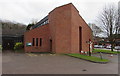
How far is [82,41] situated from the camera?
2392 centimetres

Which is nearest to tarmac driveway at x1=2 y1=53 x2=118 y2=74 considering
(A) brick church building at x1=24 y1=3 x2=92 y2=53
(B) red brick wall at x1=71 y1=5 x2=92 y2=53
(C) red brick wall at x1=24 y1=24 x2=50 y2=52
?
(A) brick church building at x1=24 y1=3 x2=92 y2=53

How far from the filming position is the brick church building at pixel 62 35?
21.3 metres

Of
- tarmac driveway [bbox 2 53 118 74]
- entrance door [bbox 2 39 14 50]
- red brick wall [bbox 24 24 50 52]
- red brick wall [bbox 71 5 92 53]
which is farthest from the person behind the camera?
entrance door [bbox 2 39 14 50]

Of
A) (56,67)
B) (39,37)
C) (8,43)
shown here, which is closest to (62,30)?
(39,37)

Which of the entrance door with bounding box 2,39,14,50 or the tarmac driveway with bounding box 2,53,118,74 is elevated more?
the entrance door with bounding box 2,39,14,50

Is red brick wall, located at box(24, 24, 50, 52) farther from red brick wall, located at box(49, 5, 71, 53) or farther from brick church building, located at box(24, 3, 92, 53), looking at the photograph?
red brick wall, located at box(49, 5, 71, 53)

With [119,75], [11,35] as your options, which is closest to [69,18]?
[119,75]

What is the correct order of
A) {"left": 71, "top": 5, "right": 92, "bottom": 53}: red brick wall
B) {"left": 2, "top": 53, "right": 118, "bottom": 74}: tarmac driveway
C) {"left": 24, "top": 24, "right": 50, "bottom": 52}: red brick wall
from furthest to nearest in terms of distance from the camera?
{"left": 24, "top": 24, "right": 50, "bottom": 52}: red brick wall < {"left": 71, "top": 5, "right": 92, "bottom": 53}: red brick wall < {"left": 2, "top": 53, "right": 118, "bottom": 74}: tarmac driveway

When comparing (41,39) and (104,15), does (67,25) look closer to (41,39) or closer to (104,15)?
(41,39)

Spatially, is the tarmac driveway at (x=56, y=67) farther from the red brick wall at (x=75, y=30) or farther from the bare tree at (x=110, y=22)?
the bare tree at (x=110, y=22)

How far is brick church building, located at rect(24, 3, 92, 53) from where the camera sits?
21312 millimetres

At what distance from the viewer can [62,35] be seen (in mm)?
21453

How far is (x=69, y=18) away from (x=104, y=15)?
45.1ft

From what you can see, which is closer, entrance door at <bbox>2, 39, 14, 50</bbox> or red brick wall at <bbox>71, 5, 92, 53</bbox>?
red brick wall at <bbox>71, 5, 92, 53</bbox>
